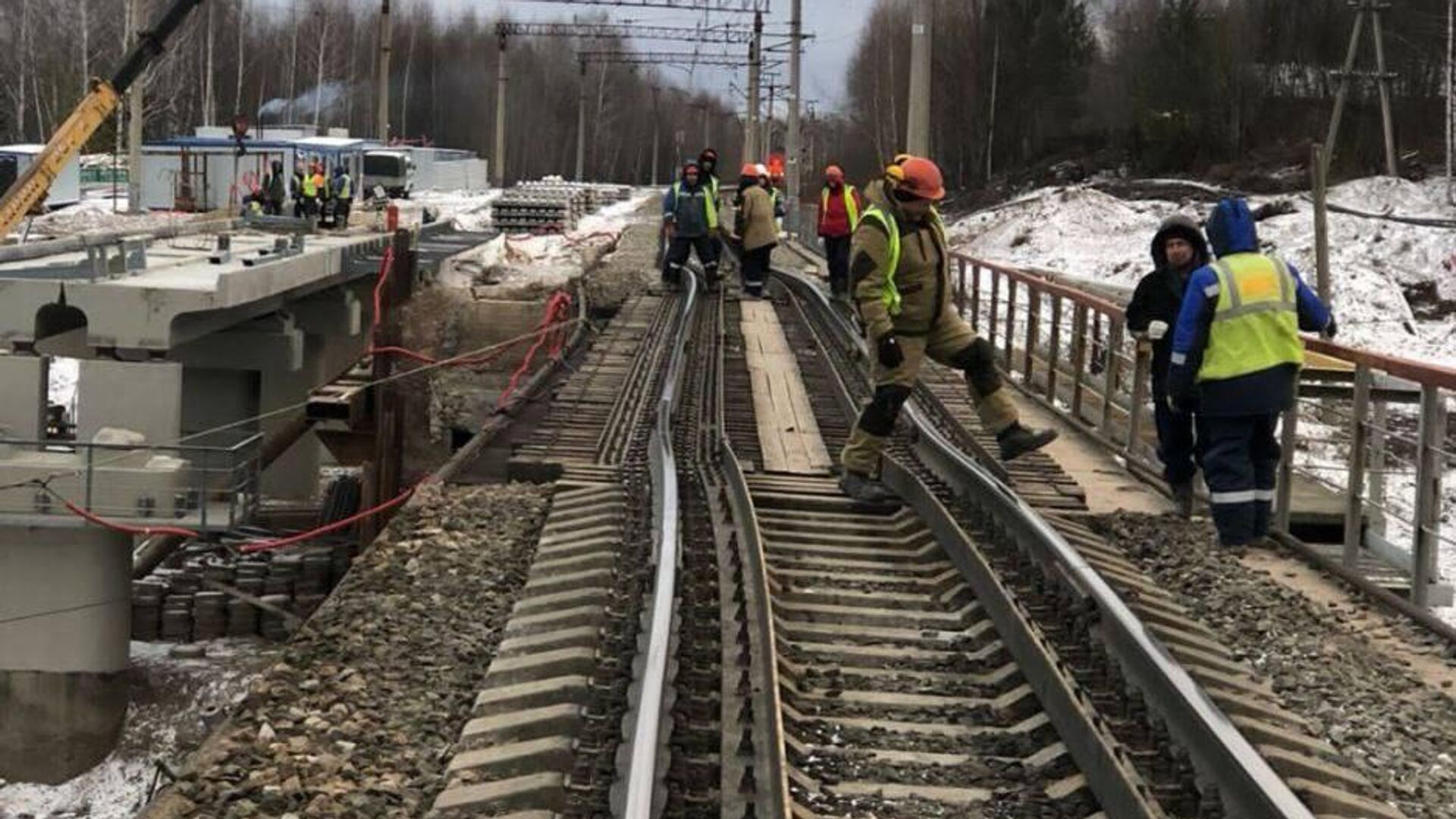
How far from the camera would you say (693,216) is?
2231 centimetres

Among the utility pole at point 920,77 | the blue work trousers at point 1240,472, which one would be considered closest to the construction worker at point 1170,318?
the blue work trousers at point 1240,472

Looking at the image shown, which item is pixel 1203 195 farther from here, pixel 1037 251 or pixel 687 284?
pixel 687 284

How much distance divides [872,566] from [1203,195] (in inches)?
1711

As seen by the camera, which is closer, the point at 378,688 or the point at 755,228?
the point at 378,688

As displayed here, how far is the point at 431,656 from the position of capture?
6492mm

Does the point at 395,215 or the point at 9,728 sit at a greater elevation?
the point at 395,215

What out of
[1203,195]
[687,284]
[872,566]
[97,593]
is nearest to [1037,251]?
[1203,195]

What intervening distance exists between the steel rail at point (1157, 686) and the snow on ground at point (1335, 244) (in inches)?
507

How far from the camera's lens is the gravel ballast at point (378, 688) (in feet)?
16.6

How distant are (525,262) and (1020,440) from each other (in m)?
25.5

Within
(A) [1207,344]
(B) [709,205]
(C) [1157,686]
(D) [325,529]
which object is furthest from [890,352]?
(B) [709,205]

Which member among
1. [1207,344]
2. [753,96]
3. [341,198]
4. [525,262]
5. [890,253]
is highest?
[753,96]

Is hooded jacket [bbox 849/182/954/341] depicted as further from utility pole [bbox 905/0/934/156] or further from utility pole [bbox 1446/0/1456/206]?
utility pole [bbox 1446/0/1456/206]

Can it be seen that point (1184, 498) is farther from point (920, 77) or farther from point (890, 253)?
point (920, 77)
